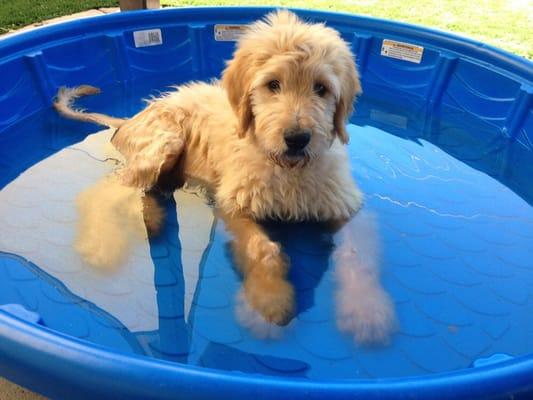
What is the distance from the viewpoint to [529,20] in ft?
24.2

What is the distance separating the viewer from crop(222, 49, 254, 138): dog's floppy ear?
2602 mm

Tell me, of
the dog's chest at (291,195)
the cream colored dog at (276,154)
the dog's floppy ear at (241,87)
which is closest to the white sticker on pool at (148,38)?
the cream colored dog at (276,154)

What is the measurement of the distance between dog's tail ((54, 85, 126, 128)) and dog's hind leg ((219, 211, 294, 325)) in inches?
65.8

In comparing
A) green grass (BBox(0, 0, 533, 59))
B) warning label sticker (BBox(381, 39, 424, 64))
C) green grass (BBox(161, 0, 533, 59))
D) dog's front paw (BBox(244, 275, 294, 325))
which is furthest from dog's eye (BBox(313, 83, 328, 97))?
green grass (BBox(161, 0, 533, 59))

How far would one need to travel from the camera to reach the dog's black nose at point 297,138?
90.5 inches

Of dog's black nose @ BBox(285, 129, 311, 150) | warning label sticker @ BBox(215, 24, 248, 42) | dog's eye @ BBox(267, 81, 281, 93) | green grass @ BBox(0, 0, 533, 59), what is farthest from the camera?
green grass @ BBox(0, 0, 533, 59)

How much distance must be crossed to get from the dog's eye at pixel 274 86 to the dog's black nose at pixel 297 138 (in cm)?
32

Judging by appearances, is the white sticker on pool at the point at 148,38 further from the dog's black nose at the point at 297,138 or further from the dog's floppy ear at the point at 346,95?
the dog's black nose at the point at 297,138

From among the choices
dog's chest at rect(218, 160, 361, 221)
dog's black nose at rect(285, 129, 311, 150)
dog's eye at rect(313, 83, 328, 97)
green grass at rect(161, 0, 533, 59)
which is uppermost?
dog's eye at rect(313, 83, 328, 97)

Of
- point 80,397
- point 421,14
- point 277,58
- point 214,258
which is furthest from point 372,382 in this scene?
point 421,14

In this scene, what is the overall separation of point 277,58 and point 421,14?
5.88m

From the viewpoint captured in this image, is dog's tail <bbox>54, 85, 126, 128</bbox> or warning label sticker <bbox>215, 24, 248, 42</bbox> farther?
warning label sticker <bbox>215, 24, 248, 42</bbox>

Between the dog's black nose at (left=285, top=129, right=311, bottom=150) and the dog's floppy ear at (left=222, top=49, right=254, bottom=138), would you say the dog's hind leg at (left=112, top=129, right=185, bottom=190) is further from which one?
the dog's black nose at (left=285, top=129, right=311, bottom=150)

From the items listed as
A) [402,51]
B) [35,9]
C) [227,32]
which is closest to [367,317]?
[402,51]
